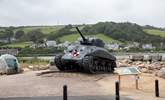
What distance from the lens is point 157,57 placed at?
4912 cm

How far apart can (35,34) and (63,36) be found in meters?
8.50

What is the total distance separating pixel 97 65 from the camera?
32125mm

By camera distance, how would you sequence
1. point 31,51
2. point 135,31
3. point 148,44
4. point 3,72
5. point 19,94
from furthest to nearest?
point 135,31 < point 148,44 < point 31,51 < point 3,72 < point 19,94

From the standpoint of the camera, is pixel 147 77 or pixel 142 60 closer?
pixel 147 77

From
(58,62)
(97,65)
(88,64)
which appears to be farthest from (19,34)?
(88,64)

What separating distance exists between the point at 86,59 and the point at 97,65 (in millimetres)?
1930

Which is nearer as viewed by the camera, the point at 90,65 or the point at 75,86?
the point at 75,86

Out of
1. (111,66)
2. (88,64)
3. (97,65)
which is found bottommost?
(111,66)

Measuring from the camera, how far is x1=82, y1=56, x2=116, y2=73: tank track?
3028 cm

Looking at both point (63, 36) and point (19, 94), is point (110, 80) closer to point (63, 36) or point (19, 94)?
point (19, 94)

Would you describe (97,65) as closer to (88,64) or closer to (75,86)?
(88,64)

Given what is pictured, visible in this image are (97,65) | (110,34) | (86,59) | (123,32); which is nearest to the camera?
(86,59)

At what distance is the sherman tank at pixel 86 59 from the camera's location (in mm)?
30562

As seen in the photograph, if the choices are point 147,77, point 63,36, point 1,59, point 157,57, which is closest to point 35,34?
point 63,36
